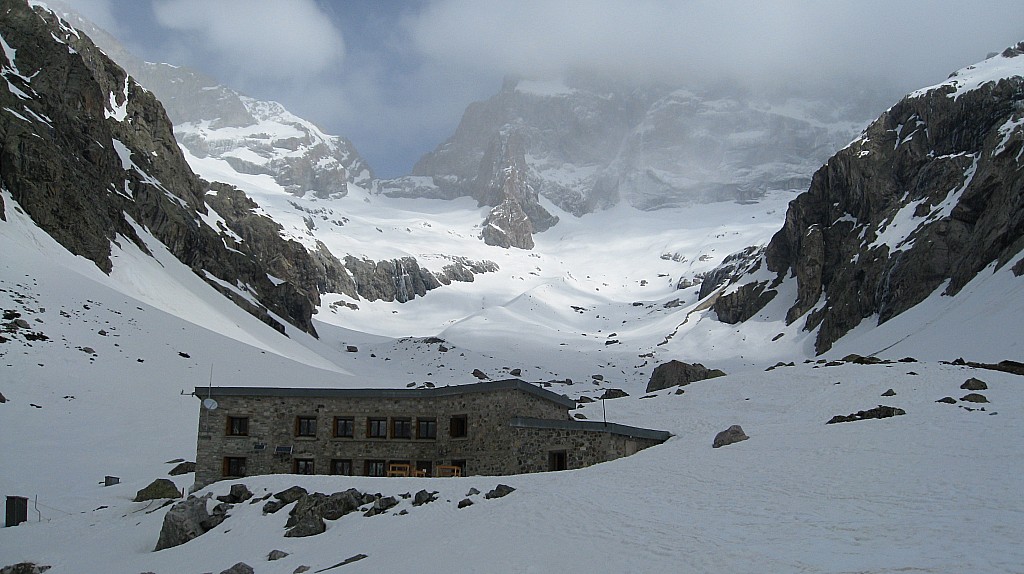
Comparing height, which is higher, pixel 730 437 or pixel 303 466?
pixel 730 437

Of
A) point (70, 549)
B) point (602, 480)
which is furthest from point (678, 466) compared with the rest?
point (70, 549)

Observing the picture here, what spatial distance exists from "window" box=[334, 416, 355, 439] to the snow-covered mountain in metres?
6.69

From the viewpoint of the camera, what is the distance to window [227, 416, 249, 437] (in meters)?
39.7

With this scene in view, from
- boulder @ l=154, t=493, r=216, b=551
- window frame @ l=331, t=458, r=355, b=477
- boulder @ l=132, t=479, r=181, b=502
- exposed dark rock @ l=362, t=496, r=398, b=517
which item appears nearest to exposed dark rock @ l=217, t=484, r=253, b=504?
boulder @ l=154, t=493, r=216, b=551

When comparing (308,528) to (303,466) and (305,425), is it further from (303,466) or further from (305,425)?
(305,425)

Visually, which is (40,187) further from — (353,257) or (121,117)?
(353,257)

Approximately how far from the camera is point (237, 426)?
39.8 metres

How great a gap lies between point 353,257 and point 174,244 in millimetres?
85672

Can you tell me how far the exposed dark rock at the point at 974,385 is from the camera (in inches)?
1564

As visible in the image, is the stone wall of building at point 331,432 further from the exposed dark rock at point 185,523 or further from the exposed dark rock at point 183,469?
the exposed dark rock at point 185,523

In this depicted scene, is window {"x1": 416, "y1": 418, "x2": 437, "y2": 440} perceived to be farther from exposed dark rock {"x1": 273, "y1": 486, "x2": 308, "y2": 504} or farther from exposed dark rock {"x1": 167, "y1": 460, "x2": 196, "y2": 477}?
exposed dark rock {"x1": 167, "y1": 460, "x2": 196, "y2": 477}

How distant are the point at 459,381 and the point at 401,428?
55.1 m

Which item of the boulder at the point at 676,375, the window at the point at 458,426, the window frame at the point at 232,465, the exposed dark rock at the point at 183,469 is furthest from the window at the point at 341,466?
the boulder at the point at 676,375

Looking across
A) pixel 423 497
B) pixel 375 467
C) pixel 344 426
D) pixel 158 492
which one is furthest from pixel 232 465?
pixel 423 497
